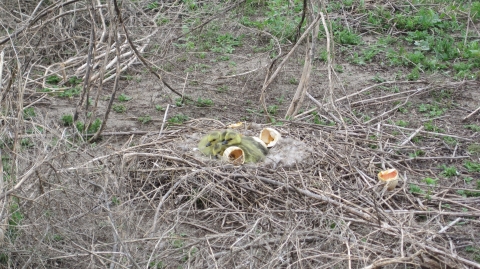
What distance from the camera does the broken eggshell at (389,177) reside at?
638cm

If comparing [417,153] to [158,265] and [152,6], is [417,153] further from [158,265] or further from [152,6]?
[152,6]

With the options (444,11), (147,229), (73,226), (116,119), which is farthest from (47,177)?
(444,11)

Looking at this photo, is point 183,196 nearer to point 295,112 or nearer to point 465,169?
point 295,112

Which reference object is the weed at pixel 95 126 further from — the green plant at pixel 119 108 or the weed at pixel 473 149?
the weed at pixel 473 149

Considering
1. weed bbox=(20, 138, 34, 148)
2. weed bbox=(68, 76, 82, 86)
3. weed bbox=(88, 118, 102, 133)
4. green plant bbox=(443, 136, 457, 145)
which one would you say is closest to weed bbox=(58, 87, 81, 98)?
weed bbox=(68, 76, 82, 86)

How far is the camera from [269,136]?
7152mm

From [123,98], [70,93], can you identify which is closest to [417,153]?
[123,98]

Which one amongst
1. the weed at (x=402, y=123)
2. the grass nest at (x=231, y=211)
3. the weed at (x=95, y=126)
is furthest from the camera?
the weed at (x=402, y=123)

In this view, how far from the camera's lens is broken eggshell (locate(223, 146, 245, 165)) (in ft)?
21.5

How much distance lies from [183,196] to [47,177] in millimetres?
1182

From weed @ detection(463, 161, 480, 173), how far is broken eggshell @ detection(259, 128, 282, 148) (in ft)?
5.79

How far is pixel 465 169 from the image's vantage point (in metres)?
7.01

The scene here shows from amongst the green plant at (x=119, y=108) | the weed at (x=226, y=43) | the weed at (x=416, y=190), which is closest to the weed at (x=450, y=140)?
the weed at (x=416, y=190)

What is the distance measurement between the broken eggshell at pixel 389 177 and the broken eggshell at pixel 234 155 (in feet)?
3.91
